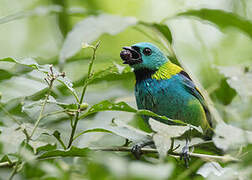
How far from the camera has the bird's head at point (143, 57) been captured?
10.5 ft

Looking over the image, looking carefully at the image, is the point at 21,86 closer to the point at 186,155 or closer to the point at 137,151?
the point at 137,151

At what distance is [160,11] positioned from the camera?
7.67 m

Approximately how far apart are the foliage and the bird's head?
0.48ft

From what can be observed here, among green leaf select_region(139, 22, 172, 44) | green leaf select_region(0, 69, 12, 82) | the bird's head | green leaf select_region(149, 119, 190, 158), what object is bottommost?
the bird's head

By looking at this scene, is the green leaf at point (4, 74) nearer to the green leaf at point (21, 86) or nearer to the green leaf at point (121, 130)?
the green leaf at point (21, 86)

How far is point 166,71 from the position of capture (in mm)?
3352

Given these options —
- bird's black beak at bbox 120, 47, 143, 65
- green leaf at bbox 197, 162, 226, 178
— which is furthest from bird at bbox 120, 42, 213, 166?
green leaf at bbox 197, 162, 226, 178

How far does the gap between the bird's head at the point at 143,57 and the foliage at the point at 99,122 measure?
0.15m

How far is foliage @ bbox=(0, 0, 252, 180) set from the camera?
1351 mm

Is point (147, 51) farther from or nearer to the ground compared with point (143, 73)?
farther from the ground

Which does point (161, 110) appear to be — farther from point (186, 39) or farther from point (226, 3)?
point (186, 39)

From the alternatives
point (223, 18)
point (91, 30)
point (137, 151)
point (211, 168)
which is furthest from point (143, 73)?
point (211, 168)

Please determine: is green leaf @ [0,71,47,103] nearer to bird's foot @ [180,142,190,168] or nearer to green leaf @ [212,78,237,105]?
bird's foot @ [180,142,190,168]

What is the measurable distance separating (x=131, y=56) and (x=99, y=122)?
0.90 m
